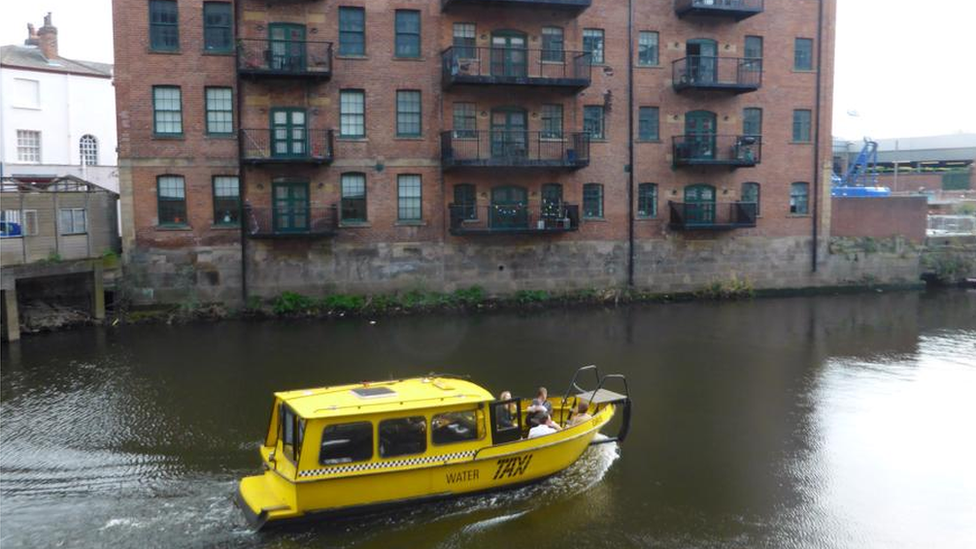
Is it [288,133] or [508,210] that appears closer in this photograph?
[288,133]

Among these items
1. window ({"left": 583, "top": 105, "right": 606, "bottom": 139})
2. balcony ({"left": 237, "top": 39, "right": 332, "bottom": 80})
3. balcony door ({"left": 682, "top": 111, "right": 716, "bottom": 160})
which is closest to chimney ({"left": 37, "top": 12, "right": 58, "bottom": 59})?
balcony ({"left": 237, "top": 39, "right": 332, "bottom": 80})

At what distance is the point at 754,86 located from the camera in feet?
107

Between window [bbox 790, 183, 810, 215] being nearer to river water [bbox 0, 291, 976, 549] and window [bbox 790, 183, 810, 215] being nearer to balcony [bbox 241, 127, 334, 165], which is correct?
river water [bbox 0, 291, 976, 549]

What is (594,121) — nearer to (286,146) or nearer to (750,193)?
(750,193)

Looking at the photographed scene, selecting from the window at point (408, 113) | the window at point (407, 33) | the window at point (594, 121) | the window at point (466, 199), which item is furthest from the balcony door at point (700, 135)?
the window at point (407, 33)

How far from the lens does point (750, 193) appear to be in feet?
113

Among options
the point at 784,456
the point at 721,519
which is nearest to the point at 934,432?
the point at 784,456

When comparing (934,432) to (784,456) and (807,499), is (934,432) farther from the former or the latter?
(807,499)

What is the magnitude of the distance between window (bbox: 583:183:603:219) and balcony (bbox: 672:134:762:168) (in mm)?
3233

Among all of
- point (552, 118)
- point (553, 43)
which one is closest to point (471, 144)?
point (552, 118)

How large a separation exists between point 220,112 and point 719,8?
18509 millimetres

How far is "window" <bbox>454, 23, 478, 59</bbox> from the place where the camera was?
3047 centimetres

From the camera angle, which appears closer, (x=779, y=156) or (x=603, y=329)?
(x=603, y=329)

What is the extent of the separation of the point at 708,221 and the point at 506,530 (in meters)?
23.8
